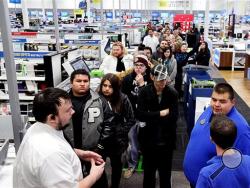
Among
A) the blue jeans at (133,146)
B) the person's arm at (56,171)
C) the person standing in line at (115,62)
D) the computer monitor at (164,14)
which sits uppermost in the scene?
the computer monitor at (164,14)

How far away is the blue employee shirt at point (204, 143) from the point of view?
222 centimetres

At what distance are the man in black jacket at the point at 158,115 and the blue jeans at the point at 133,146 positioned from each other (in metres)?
0.73

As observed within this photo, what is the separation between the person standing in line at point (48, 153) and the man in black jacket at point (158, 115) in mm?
1434

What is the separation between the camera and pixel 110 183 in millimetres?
4031

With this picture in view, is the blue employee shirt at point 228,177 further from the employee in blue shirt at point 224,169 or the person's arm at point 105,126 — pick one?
the person's arm at point 105,126

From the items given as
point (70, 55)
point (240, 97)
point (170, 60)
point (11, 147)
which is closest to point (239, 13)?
point (240, 97)

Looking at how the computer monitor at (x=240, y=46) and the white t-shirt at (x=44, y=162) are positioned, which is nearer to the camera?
the white t-shirt at (x=44, y=162)

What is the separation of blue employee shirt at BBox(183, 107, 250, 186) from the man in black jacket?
0.62 m

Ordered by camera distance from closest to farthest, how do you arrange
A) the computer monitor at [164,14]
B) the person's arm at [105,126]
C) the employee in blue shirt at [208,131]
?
the employee in blue shirt at [208,131]
the person's arm at [105,126]
the computer monitor at [164,14]

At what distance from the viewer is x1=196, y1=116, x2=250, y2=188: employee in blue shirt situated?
168 cm

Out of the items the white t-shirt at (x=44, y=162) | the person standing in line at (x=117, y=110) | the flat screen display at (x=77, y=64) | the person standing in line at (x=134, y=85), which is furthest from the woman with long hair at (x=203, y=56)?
the white t-shirt at (x=44, y=162)

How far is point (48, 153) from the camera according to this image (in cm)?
160

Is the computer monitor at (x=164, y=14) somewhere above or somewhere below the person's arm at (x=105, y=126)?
above

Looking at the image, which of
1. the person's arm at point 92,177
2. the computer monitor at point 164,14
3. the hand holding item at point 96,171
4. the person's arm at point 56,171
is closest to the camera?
the person's arm at point 56,171
